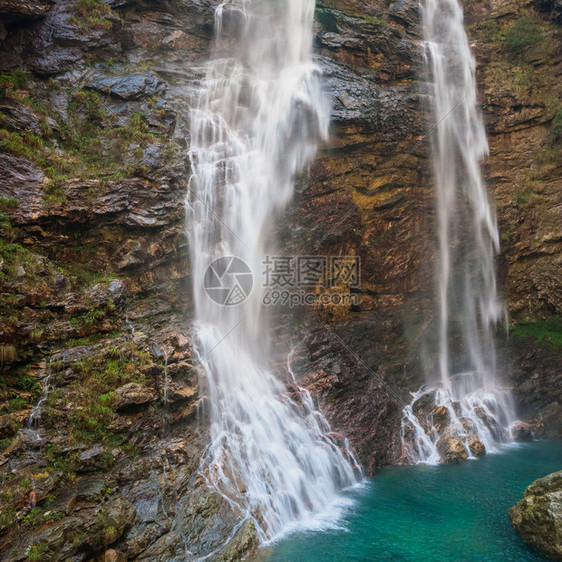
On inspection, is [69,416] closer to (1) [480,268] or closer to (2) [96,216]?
(2) [96,216]

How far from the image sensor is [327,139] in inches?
554

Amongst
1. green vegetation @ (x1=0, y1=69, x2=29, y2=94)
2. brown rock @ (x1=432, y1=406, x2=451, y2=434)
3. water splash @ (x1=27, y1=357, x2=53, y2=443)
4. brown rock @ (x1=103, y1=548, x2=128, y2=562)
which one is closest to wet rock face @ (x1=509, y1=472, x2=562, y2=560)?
brown rock @ (x1=432, y1=406, x2=451, y2=434)

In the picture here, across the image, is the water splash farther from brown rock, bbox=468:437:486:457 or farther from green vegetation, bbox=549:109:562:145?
green vegetation, bbox=549:109:562:145

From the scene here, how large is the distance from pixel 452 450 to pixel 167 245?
10609mm

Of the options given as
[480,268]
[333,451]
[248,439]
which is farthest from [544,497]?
[480,268]

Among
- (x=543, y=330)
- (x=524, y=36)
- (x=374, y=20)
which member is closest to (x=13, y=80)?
(x=374, y=20)

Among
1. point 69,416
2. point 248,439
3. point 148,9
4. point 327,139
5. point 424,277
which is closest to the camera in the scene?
point 69,416

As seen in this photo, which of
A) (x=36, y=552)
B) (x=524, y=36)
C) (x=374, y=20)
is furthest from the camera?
(x=524, y=36)

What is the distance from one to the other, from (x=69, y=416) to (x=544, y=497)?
923 cm

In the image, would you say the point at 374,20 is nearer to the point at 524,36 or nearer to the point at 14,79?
the point at 524,36

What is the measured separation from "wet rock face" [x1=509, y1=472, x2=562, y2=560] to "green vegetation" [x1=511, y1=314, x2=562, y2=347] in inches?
362

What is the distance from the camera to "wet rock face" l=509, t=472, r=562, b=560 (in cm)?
705

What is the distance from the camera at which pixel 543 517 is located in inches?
288

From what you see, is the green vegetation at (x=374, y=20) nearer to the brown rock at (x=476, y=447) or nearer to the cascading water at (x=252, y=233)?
the cascading water at (x=252, y=233)
